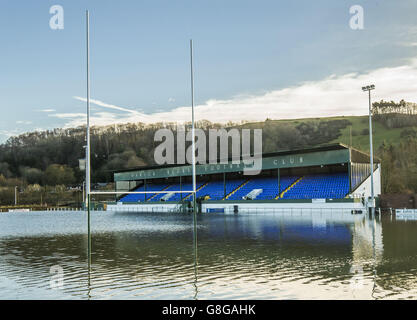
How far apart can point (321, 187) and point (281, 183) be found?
697cm

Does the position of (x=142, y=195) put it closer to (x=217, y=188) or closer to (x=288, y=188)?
(x=217, y=188)

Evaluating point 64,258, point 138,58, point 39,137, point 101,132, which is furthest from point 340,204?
point 101,132

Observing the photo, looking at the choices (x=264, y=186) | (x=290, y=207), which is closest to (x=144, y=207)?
(x=264, y=186)

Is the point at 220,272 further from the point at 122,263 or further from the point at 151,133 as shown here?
the point at 151,133

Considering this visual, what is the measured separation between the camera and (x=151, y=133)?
5723 inches

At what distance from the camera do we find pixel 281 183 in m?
60.2

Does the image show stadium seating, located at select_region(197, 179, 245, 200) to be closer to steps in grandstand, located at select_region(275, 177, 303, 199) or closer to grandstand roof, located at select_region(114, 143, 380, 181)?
grandstand roof, located at select_region(114, 143, 380, 181)

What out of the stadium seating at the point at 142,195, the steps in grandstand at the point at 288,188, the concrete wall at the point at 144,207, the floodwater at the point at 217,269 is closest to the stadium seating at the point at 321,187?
the steps in grandstand at the point at 288,188

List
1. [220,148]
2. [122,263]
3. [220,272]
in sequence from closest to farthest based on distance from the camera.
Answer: [220,272], [122,263], [220,148]

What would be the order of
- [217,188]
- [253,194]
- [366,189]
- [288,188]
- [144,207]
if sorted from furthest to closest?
[144,207], [217,188], [253,194], [288,188], [366,189]

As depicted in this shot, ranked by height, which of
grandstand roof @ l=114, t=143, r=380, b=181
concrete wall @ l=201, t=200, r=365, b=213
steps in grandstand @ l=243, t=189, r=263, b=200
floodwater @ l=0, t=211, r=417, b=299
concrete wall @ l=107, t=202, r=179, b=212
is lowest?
concrete wall @ l=107, t=202, r=179, b=212

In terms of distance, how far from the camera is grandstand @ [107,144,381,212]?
52.5m

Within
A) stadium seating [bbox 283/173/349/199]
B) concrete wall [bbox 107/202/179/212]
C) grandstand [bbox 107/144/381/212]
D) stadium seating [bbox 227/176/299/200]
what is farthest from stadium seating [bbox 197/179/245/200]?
stadium seating [bbox 283/173/349/199]

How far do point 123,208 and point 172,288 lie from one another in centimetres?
6759
